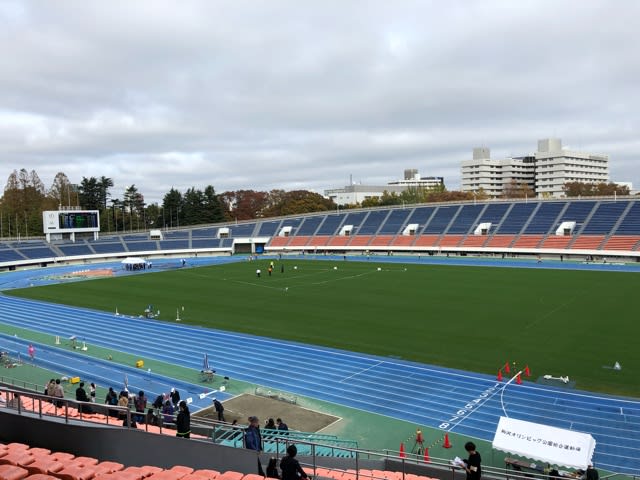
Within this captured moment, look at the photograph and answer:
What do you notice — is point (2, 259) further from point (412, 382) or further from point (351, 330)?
point (412, 382)

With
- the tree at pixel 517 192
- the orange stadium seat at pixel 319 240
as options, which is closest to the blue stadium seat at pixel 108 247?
the orange stadium seat at pixel 319 240

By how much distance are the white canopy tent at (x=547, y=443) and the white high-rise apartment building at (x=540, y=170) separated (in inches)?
5491

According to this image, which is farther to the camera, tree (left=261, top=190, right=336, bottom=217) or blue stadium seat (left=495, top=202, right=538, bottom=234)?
tree (left=261, top=190, right=336, bottom=217)

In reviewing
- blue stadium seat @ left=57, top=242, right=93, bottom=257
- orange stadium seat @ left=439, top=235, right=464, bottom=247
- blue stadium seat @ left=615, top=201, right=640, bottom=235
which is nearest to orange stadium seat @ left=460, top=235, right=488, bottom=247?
orange stadium seat @ left=439, top=235, right=464, bottom=247

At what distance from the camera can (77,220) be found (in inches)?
2598

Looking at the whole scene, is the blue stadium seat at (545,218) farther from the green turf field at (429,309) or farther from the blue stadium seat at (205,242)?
the blue stadium seat at (205,242)

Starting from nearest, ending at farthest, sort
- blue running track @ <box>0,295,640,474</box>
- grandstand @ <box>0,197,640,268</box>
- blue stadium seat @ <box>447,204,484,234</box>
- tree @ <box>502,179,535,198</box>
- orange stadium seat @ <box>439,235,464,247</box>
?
1. blue running track @ <box>0,295,640,474</box>
2. grandstand @ <box>0,197,640,268</box>
3. orange stadium seat @ <box>439,235,464,247</box>
4. blue stadium seat @ <box>447,204,484,234</box>
5. tree @ <box>502,179,535,198</box>

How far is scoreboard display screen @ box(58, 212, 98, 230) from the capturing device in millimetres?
64562

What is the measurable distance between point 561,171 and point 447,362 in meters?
140

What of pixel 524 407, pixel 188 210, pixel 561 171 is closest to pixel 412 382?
pixel 524 407

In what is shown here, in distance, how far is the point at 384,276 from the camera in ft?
148

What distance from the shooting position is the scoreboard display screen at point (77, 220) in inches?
2542

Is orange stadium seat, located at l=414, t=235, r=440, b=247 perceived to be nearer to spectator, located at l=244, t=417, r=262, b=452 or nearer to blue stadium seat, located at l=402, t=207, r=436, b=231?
blue stadium seat, located at l=402, t=207, r=436, b=231

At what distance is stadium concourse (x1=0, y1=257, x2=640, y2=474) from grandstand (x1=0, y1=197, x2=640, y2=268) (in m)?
41.2
